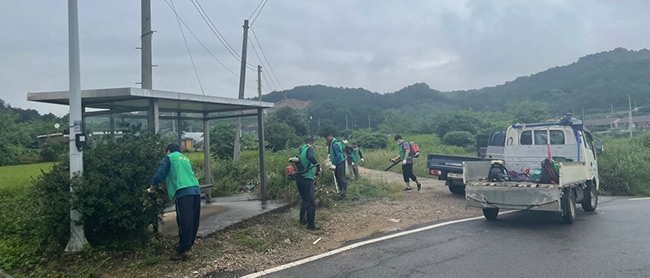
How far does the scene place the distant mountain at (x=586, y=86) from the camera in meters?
64.3

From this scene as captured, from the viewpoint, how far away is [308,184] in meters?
8.84

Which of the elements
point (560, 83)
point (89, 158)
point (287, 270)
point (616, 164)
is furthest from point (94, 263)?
point (560, 83)

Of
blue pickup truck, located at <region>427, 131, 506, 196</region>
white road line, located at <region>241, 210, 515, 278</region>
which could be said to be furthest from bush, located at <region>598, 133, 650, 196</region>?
white road line, located at <region>241, 210, 515, 278</region>

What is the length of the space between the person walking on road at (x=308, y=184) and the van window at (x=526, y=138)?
18.7 feet

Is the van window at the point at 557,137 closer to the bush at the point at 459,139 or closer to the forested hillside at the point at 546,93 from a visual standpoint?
the bush at the point at 459,139

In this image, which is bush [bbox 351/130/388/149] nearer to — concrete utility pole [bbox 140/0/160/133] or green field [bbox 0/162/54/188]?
green field [bbox 0/162/54/188]

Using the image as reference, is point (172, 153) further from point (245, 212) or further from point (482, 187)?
point (482, 187)

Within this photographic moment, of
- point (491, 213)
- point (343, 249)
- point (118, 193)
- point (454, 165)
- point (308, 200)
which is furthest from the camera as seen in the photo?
point (454, 165)

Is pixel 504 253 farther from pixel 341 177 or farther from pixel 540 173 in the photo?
pixel 341 177

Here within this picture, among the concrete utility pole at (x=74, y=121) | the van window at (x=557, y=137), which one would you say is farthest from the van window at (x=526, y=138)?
the concrete utility pole at (x=74, y=121)

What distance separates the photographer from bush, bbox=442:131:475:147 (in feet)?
141

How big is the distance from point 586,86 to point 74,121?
7709 centimetres

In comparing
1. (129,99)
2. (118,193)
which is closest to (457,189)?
(129,99)

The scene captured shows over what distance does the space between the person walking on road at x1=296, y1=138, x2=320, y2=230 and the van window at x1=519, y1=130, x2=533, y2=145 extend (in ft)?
18.7
